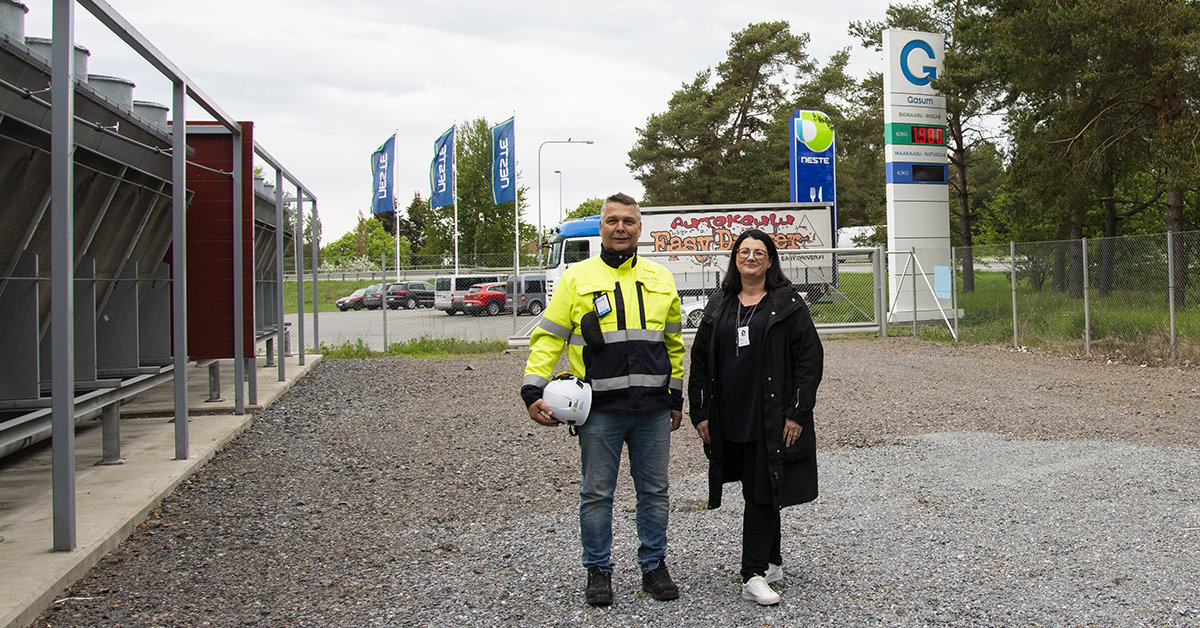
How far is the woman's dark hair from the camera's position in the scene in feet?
13.5

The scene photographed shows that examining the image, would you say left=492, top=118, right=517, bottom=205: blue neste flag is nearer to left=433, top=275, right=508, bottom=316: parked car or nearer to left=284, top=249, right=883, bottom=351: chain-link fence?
left=433, top=275, right=508, bottom=316: parked car

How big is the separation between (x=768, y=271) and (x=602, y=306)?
78 centimetres

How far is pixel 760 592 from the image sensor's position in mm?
3912

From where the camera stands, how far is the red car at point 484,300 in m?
29.0

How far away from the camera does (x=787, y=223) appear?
73.8ft

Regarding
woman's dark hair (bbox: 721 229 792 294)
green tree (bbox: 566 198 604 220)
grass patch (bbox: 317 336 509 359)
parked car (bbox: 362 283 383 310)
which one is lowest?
grass patch (bbox: 317 336 509 359)

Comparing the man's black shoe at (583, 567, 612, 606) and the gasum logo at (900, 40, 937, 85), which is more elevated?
the gasum logo at (900, 40, 937, 85)

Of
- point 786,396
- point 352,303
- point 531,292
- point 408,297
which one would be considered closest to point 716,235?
point 531,292

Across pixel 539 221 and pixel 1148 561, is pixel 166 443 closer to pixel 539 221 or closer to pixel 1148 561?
pixel 1148 561

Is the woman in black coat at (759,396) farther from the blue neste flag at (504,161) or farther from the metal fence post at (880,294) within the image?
the blue neste flag at (504,161)

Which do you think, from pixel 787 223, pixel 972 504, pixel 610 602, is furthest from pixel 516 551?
pixel 787 223

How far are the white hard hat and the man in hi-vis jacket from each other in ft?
0.21

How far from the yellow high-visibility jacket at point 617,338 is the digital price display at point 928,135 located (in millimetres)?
18864

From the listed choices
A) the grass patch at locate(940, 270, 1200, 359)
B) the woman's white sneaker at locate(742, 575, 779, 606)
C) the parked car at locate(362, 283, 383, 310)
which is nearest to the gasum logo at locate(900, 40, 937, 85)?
the grass patch at locate(940, 270, 1200, 359)
